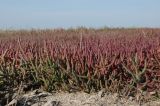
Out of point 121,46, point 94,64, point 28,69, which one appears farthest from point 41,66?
point 121,46

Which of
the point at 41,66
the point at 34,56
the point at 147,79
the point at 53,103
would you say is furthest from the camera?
the point at 34,56

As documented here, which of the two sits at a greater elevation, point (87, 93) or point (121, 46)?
point (121, 46)

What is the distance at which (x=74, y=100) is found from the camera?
5301mm

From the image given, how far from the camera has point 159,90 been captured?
17.7 feet

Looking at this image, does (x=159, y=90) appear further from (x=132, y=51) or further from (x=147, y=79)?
(x=132, y=51)

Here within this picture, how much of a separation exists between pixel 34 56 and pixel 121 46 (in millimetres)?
1158

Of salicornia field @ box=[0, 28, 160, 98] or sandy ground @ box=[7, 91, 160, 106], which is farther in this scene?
salicornia field @ box=[0, 28, 160, 98]

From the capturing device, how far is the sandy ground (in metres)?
5.17

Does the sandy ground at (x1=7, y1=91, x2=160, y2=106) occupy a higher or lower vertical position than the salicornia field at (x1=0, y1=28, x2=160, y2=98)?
lower

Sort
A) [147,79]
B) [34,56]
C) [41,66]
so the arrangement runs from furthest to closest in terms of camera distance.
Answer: [34,56] → [41,66] → [147,79]

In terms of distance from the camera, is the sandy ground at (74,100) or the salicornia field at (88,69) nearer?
the sandy ground at (74,100)

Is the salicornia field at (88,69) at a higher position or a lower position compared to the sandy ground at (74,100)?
higher

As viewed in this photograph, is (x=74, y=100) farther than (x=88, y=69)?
No

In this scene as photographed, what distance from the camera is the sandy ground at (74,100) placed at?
17.0ft
